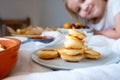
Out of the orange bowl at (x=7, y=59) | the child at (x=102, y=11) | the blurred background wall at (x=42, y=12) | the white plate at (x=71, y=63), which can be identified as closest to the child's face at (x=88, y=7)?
the child at (x=102, y=11)

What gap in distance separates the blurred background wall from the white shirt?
133 cm

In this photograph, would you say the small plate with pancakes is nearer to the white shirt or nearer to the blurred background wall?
the white shirt

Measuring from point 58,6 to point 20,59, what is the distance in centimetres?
238

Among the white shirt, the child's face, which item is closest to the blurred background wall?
the white shirt

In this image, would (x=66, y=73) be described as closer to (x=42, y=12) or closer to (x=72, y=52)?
(x=72, y=52)

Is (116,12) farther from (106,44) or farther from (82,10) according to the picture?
(106,44)

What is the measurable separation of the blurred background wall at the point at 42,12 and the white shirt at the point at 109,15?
133cm

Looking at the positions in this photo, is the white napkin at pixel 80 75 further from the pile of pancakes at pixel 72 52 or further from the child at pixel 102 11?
the child at pixel 102 11

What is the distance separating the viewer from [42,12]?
272 centimetres

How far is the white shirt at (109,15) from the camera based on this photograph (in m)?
1.14

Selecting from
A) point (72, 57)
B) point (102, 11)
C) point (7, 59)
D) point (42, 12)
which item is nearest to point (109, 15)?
point (102, 11)

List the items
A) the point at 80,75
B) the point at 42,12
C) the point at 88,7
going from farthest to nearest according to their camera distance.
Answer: the point at 42,12, the point at 88,7, the point at 80,75

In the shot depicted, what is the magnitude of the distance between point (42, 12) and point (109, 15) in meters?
1.60

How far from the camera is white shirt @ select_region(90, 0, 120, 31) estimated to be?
1137 mm
